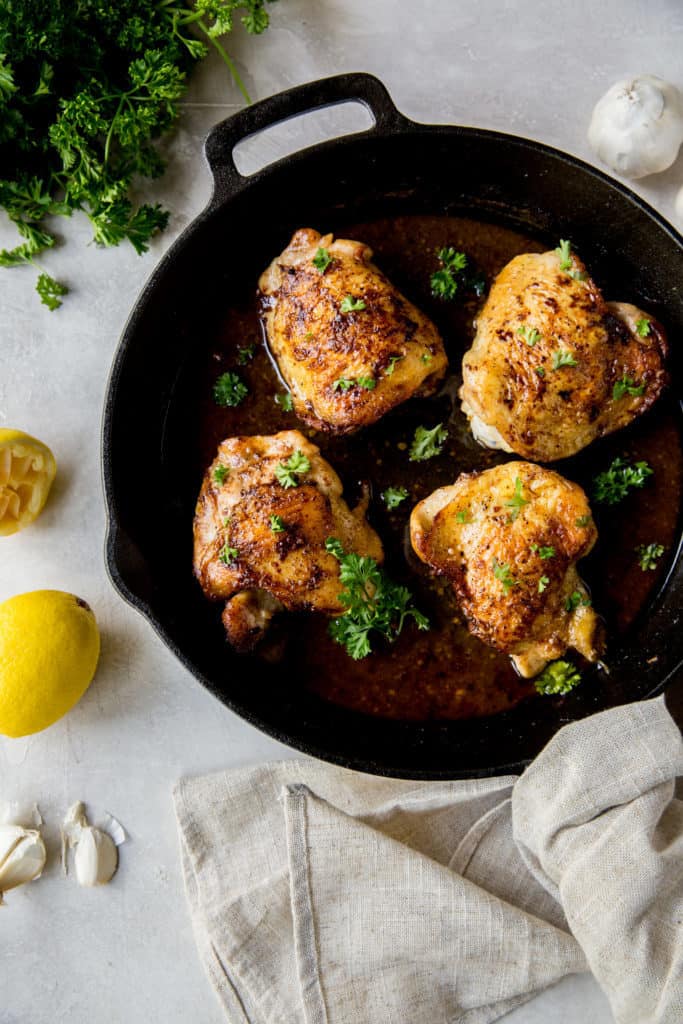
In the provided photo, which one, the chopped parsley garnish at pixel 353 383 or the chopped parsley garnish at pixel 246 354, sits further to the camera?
Result: the chopped parsley garnish at pixel 246 354

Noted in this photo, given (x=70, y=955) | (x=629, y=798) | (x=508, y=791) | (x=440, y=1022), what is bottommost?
(x=70, y=955)

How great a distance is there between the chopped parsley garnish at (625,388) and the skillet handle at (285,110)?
118 centimetres

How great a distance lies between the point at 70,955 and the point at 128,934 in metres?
0.24

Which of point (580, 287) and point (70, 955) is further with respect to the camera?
point (70, 955)

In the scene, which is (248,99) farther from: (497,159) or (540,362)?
(540,362)

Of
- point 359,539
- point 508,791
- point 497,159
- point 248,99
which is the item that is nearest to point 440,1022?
point 508,791

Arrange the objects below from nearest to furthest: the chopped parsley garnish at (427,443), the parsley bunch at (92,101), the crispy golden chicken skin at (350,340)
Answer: the parsley bunch at (92,101) → the crispy golden chicken skin at (350,340) → the chopped parsley garnish at (427,443)

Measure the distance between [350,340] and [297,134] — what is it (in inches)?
37.0

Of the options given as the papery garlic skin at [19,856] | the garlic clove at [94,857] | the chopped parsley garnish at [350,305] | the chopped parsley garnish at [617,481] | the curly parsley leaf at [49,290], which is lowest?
the papery garlic skin at [19,856]

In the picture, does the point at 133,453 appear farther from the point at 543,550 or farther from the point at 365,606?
the point at 543,550

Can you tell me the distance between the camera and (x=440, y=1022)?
10.4 feet

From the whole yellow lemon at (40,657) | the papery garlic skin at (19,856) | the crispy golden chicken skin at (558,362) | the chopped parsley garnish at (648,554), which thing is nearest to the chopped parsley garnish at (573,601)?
the chopped parsley garnish at (648,554)

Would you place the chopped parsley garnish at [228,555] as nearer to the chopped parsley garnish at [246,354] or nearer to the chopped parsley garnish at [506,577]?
the chopped parsley garnish at [246,354]

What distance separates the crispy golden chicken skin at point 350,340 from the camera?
3033mm
